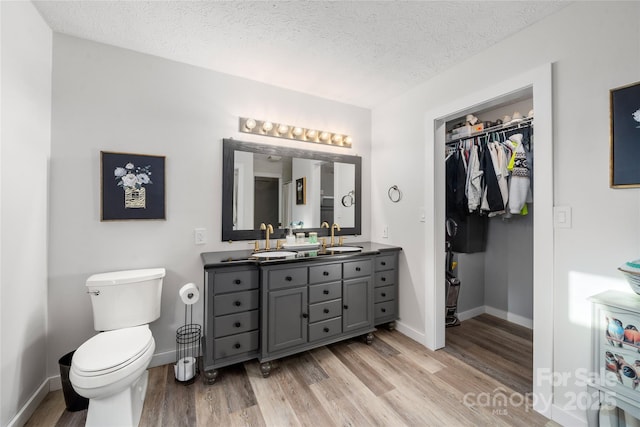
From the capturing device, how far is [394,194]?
2.85m

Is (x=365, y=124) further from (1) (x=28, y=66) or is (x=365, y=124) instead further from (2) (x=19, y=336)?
(2) (x=19, y=336)

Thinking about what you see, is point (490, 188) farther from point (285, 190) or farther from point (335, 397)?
point (335, 397)

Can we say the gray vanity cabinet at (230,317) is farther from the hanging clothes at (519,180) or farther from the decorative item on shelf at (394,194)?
the hanging clothes at (519,180)

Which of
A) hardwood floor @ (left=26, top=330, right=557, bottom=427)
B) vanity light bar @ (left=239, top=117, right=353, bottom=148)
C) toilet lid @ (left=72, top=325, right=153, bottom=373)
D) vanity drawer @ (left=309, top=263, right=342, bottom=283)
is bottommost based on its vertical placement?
hardwood floor @ (left=26, top=330, right=557, bottom=427)

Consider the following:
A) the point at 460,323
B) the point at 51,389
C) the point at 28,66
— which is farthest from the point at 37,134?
the point at 460,323

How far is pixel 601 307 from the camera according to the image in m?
1.29

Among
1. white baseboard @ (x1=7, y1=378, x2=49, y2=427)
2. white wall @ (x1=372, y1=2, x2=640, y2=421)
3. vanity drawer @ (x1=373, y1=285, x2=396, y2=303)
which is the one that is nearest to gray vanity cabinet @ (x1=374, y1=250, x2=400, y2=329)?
vanity drawer @ (x1=373, y1=285, x2=396, y2=303)

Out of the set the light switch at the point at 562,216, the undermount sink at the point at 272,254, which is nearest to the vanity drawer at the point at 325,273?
the undermount sink at the point at 272,254

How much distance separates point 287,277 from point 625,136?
2.16 meters

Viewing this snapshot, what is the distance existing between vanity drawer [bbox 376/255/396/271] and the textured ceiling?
1.73m

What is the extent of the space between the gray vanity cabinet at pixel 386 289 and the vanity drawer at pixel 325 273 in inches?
19.5

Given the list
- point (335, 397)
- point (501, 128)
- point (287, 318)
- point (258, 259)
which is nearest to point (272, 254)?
point (258, 259)

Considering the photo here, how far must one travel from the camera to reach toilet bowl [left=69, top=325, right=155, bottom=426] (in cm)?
135

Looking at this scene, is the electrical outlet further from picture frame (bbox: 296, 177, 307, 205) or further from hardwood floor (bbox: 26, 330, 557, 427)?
hardwood floor (bbox: 26, 330, 557, 427)
